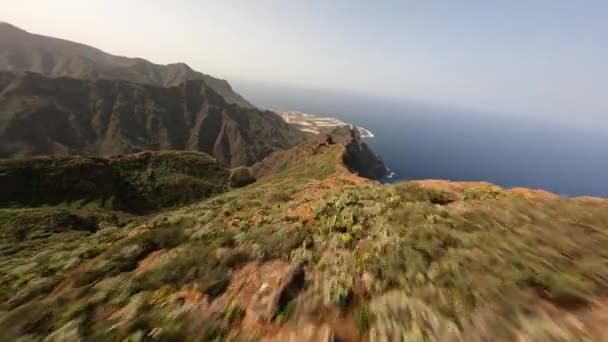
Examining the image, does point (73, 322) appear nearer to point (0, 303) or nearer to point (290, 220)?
point (0, 303)

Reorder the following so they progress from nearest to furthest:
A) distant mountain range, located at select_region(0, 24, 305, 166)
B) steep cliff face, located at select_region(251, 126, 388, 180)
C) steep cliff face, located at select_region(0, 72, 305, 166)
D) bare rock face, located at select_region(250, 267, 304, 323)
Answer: bare rock face, located at select_region(250, 267, 304, 323), steep cliff face, located at select_region(251, 126, 388, 180), steep cliff face, located at select_region(0, 72, 305, 166), distant mountain range, located at select_region(0, 24, 305, 166)

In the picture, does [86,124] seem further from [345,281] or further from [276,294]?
[345,281]

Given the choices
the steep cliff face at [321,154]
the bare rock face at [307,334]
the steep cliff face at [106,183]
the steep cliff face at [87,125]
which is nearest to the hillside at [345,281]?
the bare rock face at [307,334]

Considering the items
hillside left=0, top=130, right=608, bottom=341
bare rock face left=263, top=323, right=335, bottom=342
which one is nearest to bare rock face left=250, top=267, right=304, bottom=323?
hillside left=0, top=130, right=608, bottom=341

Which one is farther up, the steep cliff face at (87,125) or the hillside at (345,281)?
the hillside at (345,281)

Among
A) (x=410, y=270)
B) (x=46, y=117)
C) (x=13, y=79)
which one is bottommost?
(x=46, y=117)

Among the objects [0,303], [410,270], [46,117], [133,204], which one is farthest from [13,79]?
[410,270]

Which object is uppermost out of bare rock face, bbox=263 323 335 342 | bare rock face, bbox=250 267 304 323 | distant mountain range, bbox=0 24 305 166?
bare rock face, bbox=263 323 335 342

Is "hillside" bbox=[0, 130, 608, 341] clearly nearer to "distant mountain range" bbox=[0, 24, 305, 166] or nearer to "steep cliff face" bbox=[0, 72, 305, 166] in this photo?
"steep cliff face" bbox=[0, 72, 305, 166]

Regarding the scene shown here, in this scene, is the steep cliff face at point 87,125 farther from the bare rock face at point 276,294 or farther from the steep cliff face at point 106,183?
the bare rock face at point 276,294
